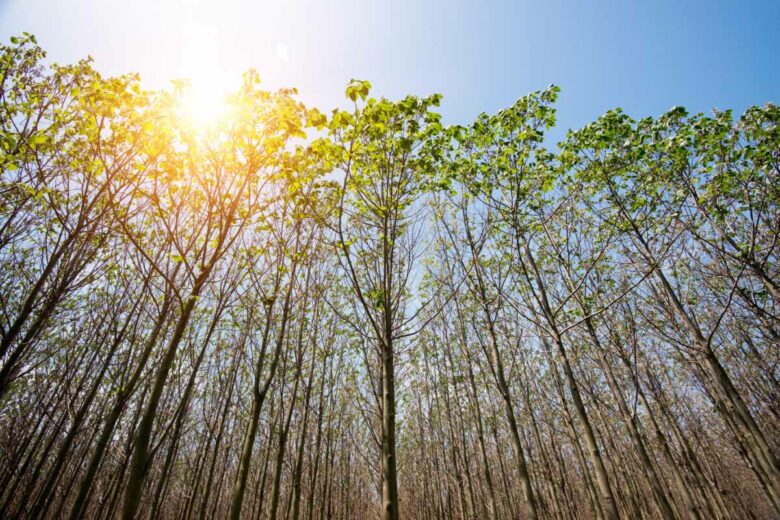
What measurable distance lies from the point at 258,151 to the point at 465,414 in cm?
1161

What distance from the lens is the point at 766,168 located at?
559 centimetres

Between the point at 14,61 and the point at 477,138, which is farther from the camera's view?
the point at 477,138

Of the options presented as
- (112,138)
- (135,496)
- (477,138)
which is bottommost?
(135,496)

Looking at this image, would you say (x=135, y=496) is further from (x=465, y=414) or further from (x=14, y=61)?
(x=465, y=414)

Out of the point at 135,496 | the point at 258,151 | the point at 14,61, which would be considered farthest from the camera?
the point at 14,61

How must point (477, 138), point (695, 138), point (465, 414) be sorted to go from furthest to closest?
point (465, 414) < point (695, 138) < point (477, 138)

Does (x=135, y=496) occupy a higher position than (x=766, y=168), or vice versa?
(x=766, y=168)

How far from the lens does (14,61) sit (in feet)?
14.4

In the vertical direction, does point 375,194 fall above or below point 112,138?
below

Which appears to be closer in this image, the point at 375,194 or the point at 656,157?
the point at 375,194

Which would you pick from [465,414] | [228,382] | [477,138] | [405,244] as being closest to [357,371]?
[228,382]

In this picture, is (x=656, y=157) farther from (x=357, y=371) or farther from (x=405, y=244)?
(x=357, y=371)

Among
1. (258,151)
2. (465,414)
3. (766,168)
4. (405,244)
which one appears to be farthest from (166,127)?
(465,414)

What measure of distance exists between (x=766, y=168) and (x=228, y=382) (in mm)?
11131
